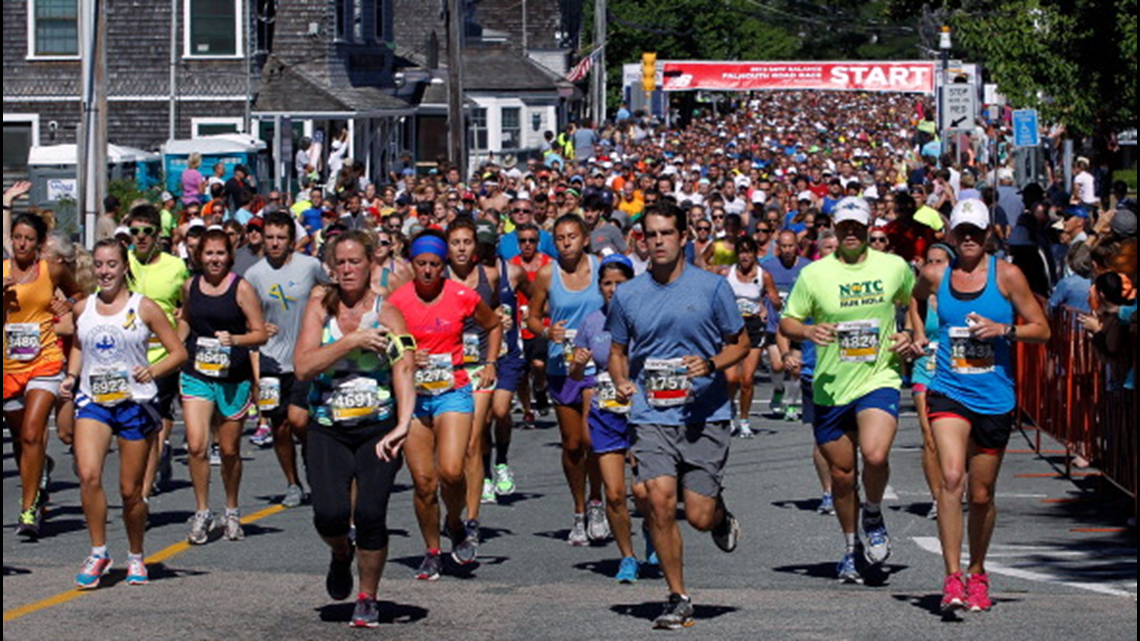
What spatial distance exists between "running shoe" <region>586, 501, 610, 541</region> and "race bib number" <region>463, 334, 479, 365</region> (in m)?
1.29

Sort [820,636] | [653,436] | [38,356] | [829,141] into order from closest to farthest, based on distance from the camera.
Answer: [820,636] → [653,436] → [38,356] → [829,141]

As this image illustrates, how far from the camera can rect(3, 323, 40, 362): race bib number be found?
1338 centimetres

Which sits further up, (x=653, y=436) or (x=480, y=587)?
(x=653, y=436)

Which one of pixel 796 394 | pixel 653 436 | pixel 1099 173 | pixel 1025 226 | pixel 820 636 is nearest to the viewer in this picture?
pixel 820 636

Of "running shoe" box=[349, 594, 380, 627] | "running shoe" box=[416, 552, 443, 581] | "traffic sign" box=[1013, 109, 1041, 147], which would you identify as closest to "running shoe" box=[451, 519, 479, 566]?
"running shoe" box=[416, 552, 443, 581]

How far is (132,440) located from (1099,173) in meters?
31.7

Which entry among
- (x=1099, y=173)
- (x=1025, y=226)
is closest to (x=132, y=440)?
(x=1025, y=226)

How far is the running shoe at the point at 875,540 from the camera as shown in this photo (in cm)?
1138

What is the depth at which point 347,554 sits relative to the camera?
10039mm

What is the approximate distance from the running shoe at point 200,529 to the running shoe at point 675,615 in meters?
4.19

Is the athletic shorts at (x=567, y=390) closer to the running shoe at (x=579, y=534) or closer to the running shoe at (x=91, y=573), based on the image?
the running shoe at (x=579, y=534)

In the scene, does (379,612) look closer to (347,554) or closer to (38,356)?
(347,554)

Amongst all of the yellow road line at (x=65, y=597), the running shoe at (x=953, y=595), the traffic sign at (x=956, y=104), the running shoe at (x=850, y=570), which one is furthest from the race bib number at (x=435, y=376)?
the traffic sign at (x=956, y=104)

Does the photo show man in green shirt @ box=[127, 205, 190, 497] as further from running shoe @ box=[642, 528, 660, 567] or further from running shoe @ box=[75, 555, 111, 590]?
running shoe @ box=[642, 528, 660, 567]
